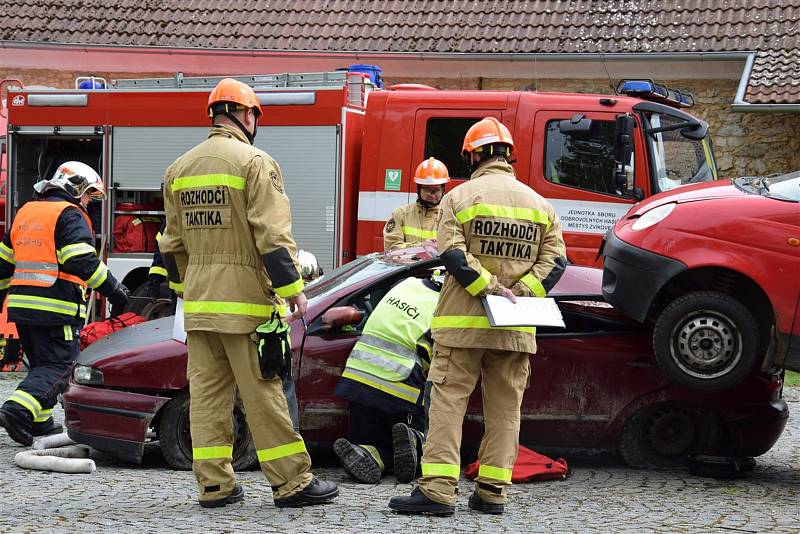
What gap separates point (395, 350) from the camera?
625 cm

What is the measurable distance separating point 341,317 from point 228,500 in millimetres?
1357

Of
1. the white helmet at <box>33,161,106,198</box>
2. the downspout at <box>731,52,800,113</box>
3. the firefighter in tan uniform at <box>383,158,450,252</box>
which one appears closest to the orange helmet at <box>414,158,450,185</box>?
the firefighter in tan uniform at <box>383,158,450,252</box>

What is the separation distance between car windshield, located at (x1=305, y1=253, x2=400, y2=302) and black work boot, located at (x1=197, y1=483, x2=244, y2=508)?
1.55 meters

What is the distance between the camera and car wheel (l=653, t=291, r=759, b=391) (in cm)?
594

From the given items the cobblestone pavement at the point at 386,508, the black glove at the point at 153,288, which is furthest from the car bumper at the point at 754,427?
the black glove at the point at 153,288

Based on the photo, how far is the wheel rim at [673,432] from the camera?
6582 millimetres

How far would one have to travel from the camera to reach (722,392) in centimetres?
648

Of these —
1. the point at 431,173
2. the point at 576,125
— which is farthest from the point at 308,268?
the point at 576,125

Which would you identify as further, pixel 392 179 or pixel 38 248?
pixel 392 179

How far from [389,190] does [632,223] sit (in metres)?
4.00

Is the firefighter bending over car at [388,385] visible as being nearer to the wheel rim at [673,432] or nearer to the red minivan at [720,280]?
the red minivan at [720,280]

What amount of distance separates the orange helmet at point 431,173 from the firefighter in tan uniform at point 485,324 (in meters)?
3.53

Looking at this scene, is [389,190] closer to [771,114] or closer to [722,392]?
[722,392]

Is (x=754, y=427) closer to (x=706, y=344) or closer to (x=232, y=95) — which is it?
(x=706, y=344)
